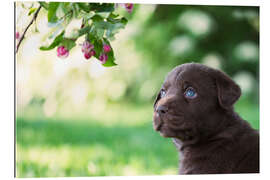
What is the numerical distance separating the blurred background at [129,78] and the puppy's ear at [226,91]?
105 inches

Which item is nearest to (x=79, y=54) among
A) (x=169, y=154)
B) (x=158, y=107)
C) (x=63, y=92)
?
(x=63, y=92)

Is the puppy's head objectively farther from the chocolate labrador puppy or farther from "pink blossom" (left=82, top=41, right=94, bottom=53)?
"pink blossom" (left=82, top=41, right=94, bottom=53)

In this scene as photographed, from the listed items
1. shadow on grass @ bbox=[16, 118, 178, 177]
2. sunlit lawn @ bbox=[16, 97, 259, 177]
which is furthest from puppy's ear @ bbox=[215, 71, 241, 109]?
shadow on grass @ bbox=[16, 118, 178, 177]

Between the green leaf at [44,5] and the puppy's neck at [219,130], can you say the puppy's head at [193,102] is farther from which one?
the green leaf at [44,5]

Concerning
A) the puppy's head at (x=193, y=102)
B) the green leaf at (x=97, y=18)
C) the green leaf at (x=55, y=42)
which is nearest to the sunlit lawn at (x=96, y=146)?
the puppy's head at (x=193, y=102)

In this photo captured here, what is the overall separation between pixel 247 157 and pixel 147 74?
5153 mm

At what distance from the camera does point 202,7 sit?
24.6ft

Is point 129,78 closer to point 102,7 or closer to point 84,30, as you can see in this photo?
point 102,7

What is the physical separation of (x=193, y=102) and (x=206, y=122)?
167mm

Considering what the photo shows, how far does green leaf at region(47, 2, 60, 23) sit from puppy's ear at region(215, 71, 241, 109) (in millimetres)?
1188

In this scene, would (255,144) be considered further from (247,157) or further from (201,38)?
(201,38)

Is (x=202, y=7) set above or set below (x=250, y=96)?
above

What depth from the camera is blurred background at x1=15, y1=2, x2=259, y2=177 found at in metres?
A: 6.10

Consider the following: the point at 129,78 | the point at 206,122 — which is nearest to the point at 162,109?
the point at 206,122
